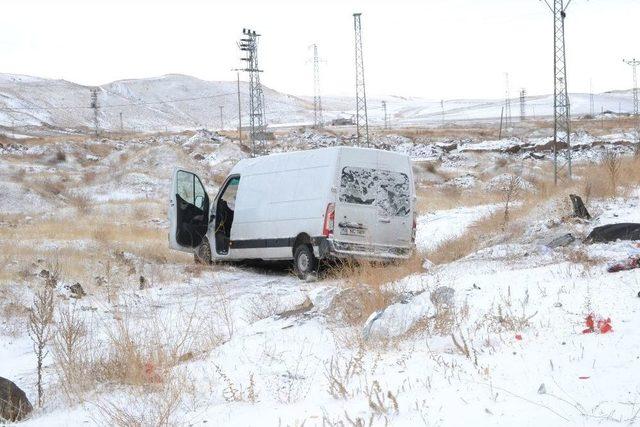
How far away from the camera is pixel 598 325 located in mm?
5434

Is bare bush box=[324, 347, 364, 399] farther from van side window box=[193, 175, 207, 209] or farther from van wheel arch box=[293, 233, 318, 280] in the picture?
van side window box=[193, 175, 207, 209]

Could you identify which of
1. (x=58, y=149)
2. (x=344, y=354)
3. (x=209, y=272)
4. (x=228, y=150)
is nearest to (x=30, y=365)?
(x=344, y=354)

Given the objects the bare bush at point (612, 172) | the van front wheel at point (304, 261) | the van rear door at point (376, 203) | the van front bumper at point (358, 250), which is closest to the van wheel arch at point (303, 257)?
the van front wheel at point (304, 261)

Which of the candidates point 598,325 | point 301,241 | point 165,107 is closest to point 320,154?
point 301,241

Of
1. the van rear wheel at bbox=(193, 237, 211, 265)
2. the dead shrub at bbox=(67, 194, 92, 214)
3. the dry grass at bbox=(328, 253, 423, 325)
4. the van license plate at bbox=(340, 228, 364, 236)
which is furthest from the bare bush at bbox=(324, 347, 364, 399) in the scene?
the dead shrub at bbox=(67, 194, 92, 214)

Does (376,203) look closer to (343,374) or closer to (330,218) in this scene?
(330,218)

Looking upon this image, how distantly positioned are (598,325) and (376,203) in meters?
7.70

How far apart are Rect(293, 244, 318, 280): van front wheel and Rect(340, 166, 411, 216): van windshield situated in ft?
3.81

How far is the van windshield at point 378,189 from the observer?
12.8m

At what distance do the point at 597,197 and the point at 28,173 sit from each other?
32.2 m

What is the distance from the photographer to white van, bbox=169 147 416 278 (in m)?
12.7

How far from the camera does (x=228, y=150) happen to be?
168 ft

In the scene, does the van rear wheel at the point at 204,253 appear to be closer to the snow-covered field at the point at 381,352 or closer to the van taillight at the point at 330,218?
the snow-covered field at the point at 381,352

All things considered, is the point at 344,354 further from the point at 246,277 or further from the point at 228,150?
the point at 228,150
